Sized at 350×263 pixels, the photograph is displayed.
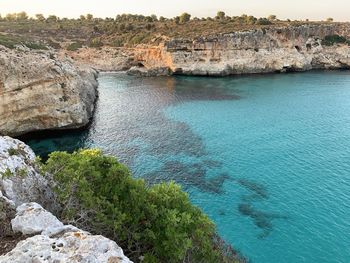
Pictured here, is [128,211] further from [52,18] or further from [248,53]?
[52,18]

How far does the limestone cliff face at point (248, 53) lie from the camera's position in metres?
118

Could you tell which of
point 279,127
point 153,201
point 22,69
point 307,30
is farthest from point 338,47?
point 153,201

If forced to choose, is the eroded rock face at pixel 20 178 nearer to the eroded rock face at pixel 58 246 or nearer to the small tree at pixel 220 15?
the eroded rock face at pixel 58 246

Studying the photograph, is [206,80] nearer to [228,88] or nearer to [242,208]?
[228,88]

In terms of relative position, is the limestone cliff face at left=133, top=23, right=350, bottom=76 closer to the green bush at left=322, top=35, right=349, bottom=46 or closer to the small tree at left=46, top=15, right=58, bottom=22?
Answer: the green bush at left=322, top=35, right=349, bottom=46

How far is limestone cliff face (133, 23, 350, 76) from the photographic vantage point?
118 meters

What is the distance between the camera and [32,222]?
1350 centimetres

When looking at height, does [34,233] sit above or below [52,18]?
below

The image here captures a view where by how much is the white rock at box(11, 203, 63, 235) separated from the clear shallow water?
70.8 ft

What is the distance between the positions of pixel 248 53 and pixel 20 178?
369 ft

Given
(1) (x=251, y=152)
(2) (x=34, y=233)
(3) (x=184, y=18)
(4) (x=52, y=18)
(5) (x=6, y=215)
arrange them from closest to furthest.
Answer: (2) (x=34, y=233) → (5) (x=6, y=215) → (1) (x=251, y=152) → (3) (x=184, y=18) → (4) (x=52, y=18)

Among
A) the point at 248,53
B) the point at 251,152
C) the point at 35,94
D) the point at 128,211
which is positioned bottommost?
the point at 251,152

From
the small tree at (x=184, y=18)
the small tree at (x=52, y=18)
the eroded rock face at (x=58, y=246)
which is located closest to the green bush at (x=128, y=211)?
the eroded rock face at (x=58, y=246)

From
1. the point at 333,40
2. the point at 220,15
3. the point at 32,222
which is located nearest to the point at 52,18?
the point at 220,15
